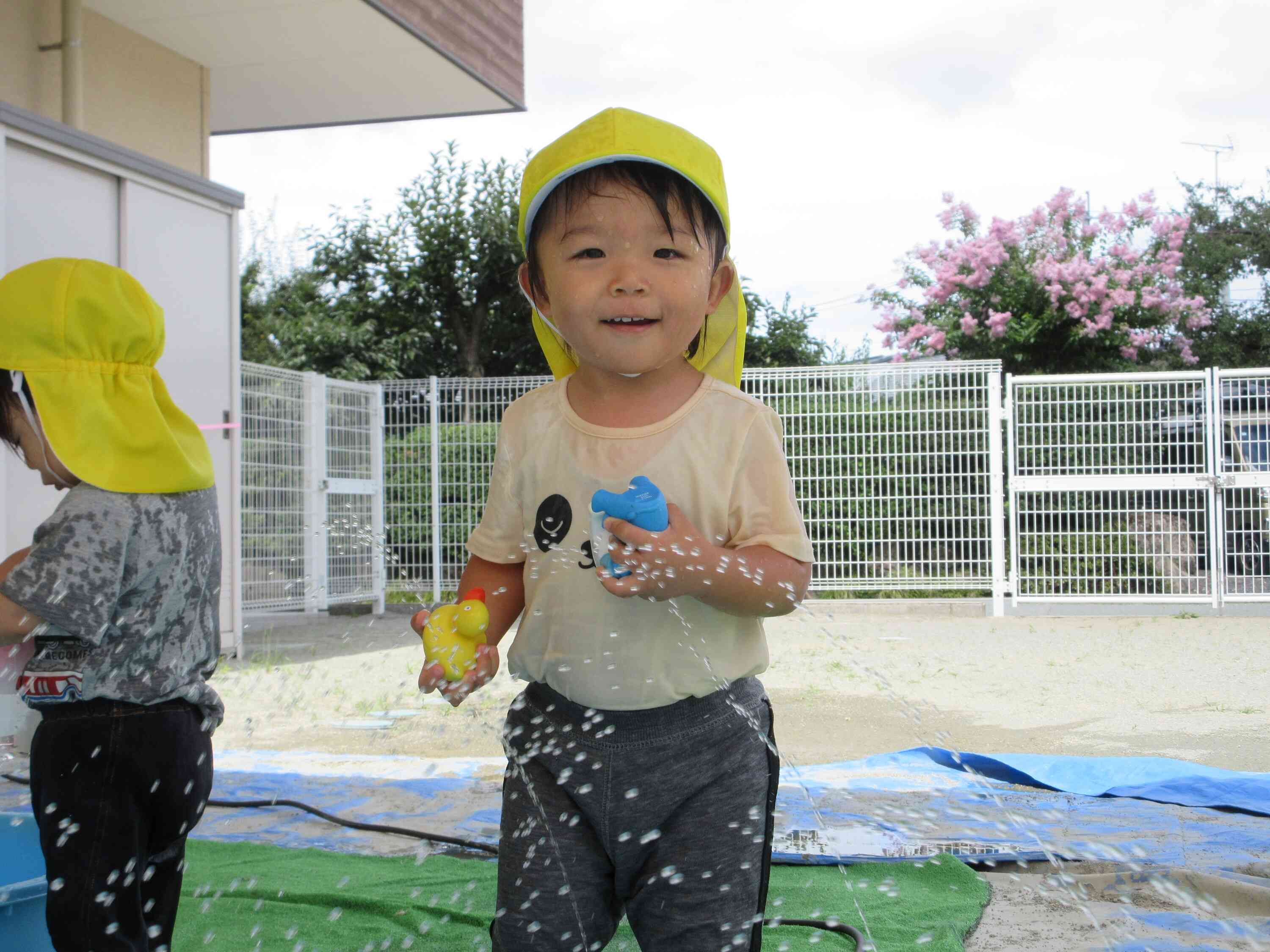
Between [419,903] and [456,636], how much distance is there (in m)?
1.46

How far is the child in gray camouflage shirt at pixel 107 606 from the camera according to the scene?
195cm

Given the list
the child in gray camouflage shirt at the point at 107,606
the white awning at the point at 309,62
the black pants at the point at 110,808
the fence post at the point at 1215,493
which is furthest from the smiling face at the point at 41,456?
the fence post at the point at 1215,493

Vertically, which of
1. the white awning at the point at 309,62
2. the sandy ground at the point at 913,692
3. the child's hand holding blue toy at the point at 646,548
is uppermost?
the white awning at the point at 309,62

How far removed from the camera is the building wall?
5898 millimetres

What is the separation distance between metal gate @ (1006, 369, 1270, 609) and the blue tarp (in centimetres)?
598

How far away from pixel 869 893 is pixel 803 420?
803cm

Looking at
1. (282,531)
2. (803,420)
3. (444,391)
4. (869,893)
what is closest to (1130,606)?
(803,420)

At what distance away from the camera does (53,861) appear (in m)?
1.96

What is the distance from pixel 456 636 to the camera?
1.70m

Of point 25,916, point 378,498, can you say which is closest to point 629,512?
point 25,916

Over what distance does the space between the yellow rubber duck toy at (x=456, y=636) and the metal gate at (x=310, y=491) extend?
5920 millimetres

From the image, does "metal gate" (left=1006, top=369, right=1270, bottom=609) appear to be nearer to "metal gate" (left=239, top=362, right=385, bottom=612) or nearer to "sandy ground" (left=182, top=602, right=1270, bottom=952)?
"sandy ground" (left=182, top=602, right=1270, bottom=952)

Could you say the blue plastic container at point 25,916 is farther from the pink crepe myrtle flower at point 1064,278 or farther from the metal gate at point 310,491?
the pink crepe myrtle flower at point 1064,278

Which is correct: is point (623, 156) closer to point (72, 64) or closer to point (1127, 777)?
point (1127, 777)
